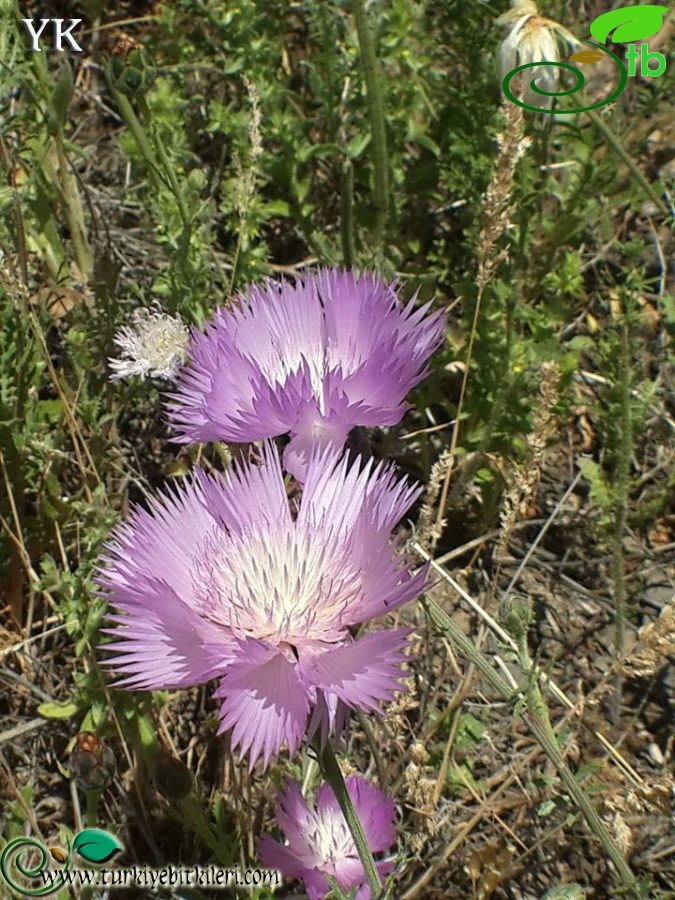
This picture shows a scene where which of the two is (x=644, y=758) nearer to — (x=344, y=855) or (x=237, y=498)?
(x=344, y=855)

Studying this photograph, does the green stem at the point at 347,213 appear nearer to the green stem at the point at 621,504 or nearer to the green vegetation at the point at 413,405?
the green vegetation at the point at 413,405

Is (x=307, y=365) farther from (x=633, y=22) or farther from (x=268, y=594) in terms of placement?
(x=633, y=22)

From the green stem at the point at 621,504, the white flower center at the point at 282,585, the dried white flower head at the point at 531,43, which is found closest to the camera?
the white flower center at the point at 282,585

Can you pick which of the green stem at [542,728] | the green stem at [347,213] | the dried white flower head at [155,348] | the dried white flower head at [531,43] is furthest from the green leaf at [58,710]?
the dried white flower head at [531,43]

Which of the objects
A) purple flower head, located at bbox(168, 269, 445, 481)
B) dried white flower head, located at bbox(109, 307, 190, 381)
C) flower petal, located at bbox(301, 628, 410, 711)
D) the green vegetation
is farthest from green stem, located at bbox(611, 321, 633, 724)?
flower petal, located at bbox(301, 628, 410, 711)

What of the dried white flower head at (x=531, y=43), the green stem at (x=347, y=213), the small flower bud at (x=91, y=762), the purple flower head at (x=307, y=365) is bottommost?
the small flower bud at (x=91, y=762)

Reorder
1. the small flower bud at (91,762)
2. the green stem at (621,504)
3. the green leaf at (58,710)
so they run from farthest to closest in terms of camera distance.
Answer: the green stem at (621,504) < the green leaf at (58,710) < the small flower bud at (91,762)

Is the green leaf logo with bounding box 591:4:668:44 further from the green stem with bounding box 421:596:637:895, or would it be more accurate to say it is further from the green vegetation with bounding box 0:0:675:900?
the green stem with bounding box 421:596:637:895

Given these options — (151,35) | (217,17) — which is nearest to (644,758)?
(217,17)
